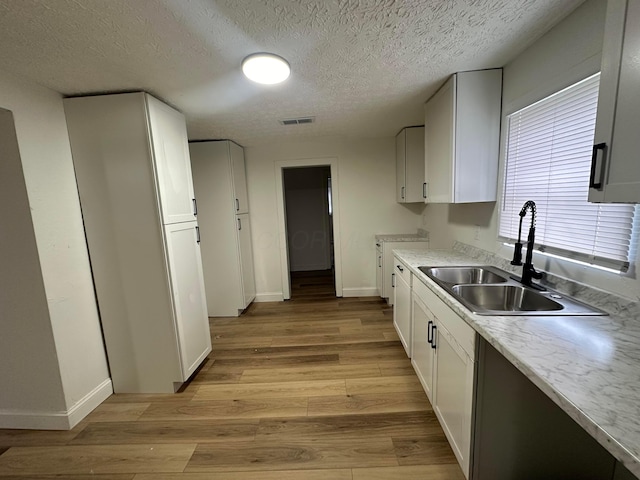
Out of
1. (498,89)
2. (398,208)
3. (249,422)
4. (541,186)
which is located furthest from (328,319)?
(498,89)

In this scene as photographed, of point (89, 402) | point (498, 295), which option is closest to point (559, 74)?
point (498, 295)

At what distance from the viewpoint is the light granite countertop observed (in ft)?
1.97

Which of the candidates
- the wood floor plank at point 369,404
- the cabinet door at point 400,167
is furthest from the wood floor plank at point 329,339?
the cabinet door at point 400,167

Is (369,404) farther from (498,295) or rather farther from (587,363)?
(587,363)

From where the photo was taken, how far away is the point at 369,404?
184cm

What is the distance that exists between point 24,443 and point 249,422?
4.67 feet

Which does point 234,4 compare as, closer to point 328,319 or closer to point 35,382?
point 35,382

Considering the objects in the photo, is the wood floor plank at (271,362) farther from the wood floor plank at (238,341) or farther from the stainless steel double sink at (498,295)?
the stainless steel double sink at (498,295)

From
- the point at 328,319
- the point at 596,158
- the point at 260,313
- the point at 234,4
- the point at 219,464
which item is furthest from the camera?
the point at 260,313

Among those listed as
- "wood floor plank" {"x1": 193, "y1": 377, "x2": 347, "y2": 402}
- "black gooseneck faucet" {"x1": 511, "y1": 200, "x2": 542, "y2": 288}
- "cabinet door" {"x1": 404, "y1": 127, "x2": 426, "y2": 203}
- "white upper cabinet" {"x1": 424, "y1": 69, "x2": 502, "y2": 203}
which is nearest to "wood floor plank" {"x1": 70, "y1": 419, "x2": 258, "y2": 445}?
"wood floor plank" {"x1": 193, "y1": 377, "x2": 347, "y2": 402}

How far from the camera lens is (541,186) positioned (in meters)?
1.53

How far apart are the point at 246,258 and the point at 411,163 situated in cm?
253

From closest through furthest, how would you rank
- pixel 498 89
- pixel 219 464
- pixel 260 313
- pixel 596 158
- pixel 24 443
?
pixel 596 158, pixel 219 464, pixel 24 443, pixel 498 89, pixel 260 313

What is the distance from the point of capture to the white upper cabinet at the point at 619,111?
0.79 m
